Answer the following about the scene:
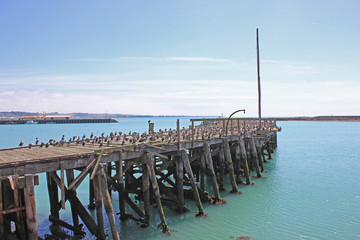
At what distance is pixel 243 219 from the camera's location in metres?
14.1

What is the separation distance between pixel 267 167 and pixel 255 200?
11.1 metres

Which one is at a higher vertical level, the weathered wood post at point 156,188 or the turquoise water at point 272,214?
the weathered wood post at point 156,188

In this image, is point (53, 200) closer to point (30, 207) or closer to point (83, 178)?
point (83, 178)

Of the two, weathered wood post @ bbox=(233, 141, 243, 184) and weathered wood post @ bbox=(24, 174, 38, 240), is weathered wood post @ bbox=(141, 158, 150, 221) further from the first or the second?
weathered wood post @ bbox=(233, 141, 243, 184)

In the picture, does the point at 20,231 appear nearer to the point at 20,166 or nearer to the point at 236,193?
the point at 20,166

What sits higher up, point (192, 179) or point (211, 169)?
point (211, 169)

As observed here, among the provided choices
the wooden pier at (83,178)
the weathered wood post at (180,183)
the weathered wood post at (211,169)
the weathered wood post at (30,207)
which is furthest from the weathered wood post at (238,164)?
the weathered wood post at (30,207)

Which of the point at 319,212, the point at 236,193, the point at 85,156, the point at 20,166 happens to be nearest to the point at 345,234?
the point at 319,212

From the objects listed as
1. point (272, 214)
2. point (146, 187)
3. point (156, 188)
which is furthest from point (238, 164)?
point (146, 187)

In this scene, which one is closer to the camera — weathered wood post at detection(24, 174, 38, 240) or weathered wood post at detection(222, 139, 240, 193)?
weathered wood post at detection(24, 174, 38, 240)

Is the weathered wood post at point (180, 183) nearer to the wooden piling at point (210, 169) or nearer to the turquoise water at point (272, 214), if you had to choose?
the turquoise water at point (272, 214)

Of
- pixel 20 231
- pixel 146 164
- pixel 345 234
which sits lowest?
pixel 345 234

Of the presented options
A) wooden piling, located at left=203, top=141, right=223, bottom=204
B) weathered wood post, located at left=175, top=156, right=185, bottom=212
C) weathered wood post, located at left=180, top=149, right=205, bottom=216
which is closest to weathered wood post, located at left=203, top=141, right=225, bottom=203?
wooden piling, located at left=203, top=141, right=223, bottom=204

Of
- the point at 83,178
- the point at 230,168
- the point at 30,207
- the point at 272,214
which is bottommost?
the point at 272,214
